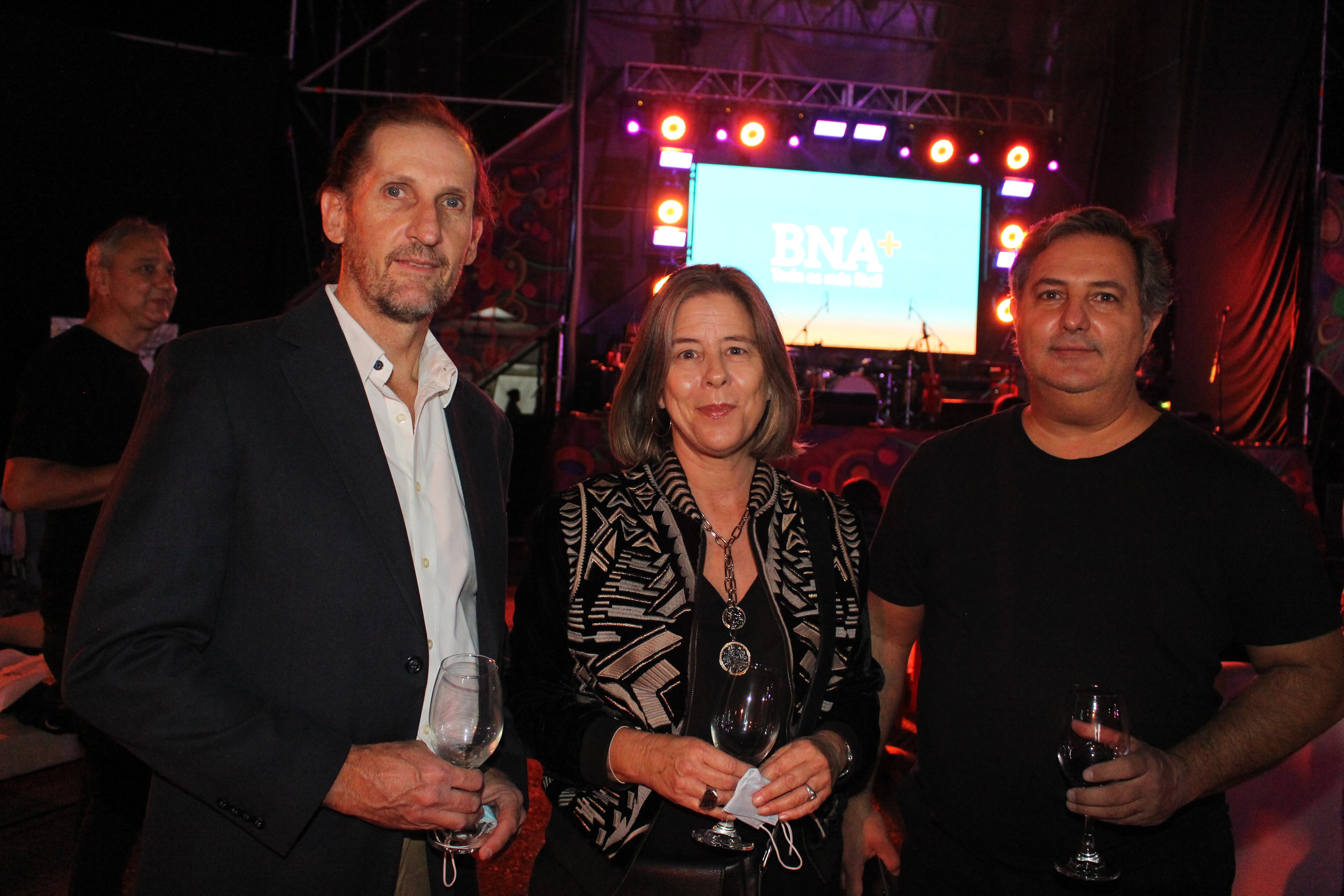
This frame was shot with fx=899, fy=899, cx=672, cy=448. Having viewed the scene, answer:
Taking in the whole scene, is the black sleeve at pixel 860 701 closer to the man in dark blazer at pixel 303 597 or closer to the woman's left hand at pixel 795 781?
the woman's left hand at pixel 795 781

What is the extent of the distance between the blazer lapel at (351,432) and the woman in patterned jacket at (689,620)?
360 mm

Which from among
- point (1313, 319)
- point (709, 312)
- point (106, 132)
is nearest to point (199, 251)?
point (106, 132)

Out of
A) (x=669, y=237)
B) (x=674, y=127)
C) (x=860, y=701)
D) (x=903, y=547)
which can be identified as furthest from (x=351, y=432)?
(x=674, y=127)

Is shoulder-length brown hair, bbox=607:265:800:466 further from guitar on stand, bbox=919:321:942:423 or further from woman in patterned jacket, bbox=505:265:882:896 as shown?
guitar on stand, bbox=919:321:942:423

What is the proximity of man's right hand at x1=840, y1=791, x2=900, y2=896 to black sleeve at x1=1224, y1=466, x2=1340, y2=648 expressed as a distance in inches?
33.0

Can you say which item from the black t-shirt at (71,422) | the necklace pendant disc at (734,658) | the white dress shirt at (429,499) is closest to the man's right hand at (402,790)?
the white dress shirt at (429,499)

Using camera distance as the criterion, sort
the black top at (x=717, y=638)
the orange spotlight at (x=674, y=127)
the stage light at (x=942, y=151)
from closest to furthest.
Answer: the black top at (x=717, y=638), the orange spotlight at (x=674, y=127), the stage light at (x=942, y=151)

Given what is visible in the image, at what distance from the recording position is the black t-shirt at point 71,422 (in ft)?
8.52

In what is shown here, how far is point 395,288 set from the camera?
1667mm

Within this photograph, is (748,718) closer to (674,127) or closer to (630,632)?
(630,632)

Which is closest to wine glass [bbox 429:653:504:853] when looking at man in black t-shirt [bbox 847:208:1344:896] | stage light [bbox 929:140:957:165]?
man in black t-shirt [bbox 847:208:1344:896]

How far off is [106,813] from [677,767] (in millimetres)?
1830

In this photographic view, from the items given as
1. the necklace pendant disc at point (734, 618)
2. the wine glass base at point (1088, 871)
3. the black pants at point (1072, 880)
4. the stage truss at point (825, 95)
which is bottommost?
the black pants at point (1072, 880)

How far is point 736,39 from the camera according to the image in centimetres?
1118
